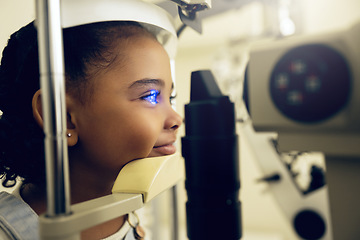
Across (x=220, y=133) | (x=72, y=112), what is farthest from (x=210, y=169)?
(x=72, y=112)

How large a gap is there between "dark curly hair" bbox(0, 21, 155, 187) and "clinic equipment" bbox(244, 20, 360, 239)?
26 centimetres

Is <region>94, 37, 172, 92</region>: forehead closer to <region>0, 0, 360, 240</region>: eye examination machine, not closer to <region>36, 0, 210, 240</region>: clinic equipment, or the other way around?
<region>0, 0, 360, 240</region>: eye examination machine

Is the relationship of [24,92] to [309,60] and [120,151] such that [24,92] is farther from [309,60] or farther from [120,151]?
[309,60]

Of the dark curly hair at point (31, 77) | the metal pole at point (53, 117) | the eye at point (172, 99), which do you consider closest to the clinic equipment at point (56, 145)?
the metal pole at point (53, 117)

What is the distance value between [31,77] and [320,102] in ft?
1.47

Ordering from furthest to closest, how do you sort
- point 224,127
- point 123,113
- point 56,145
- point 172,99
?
point 172,99, point 123,113, point 224,127, point 56,145

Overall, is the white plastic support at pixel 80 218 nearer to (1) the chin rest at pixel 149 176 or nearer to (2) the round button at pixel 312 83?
(1) the chin rest at pixel 149 176

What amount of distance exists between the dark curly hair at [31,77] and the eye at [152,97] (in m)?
0.08

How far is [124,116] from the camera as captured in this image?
447 millimetres

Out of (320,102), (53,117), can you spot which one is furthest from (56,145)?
(320,102)

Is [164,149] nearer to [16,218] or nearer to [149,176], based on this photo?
[149,176]

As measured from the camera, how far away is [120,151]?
449 mm

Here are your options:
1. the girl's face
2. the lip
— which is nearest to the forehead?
the girl's face

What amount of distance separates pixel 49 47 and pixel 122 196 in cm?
17
